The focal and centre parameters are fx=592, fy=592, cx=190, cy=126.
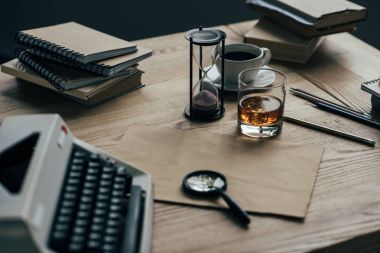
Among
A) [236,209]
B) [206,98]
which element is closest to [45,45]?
[206,98]

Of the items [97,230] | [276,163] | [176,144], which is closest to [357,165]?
[276,163]

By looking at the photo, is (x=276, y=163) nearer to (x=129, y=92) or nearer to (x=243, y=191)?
(x=243, y=191)

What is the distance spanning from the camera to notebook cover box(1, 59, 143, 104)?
4.01 feet

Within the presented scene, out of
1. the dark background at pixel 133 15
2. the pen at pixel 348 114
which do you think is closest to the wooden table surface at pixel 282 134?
the pen at pixel 348 114

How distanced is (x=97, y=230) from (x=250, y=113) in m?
0.45

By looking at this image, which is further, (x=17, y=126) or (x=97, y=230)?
(x=17, y=126)

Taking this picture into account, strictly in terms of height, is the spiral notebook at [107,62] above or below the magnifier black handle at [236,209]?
above

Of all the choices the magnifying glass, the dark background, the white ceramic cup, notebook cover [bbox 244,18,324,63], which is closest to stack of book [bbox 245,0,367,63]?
notebook cover [bbox 244,18,324,63]

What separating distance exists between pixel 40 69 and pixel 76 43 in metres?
0.10

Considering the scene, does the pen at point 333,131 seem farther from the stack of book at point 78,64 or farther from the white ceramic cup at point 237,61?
the stack of book at point 78,64

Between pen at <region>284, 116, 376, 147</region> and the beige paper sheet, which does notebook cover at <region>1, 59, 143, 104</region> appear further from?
pen at <region>284, 116, 376, 147</region>

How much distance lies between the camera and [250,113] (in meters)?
1.14

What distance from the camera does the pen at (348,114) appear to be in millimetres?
1171

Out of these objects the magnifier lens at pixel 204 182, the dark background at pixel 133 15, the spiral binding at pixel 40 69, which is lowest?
the dark background at pixel 133 15
